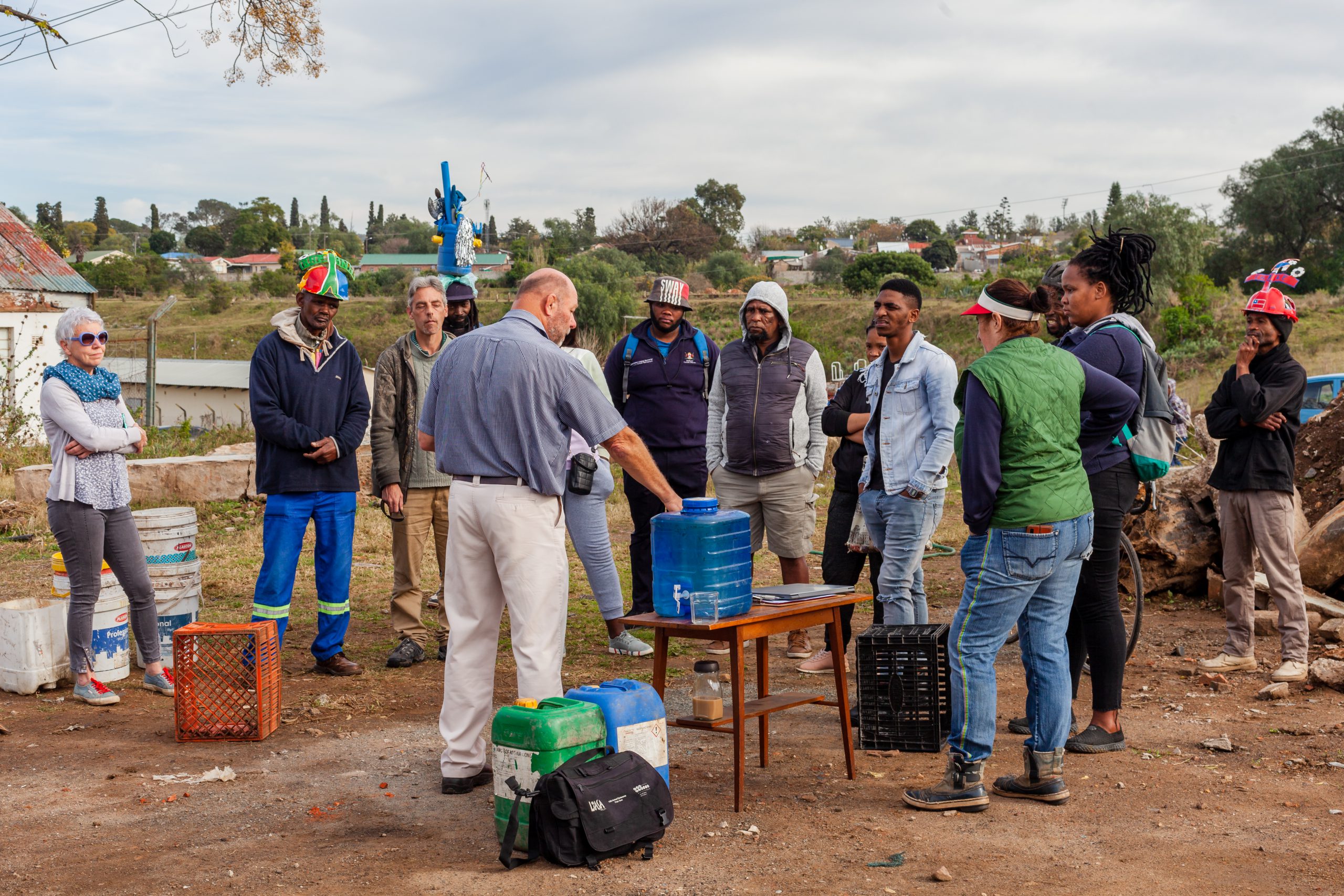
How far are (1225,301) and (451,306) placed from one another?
3980 centimetres

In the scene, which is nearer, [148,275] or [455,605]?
[455,605]

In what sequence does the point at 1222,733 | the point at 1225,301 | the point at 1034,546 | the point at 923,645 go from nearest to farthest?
the point at 1034,546 < the point at 923,645 < the point at 1222,733 < the point at 1225,301

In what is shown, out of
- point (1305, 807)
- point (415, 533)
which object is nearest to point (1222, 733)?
point (1305, 807)

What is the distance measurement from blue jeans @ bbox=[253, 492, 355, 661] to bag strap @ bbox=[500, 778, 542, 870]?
2.48 metres

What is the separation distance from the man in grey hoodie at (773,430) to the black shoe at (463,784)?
2.50 metres

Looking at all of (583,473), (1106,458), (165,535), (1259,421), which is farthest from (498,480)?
(1259,421)

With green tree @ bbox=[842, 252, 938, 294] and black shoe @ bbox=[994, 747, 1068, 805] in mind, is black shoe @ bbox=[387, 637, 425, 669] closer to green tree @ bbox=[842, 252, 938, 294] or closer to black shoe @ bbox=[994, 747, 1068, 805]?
black shoe @ bbox=[994, 747, 1068, 805]

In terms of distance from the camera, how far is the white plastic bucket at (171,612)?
6406 mm

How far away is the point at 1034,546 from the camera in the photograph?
412 centimetres

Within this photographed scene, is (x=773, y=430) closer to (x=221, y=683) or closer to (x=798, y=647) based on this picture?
(x=798, y=647)

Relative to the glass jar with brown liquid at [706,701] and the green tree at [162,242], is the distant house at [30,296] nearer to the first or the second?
the glass jar with brown liquid at [706,701]

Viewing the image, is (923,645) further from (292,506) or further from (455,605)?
(292,506)

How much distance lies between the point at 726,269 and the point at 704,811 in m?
66.2

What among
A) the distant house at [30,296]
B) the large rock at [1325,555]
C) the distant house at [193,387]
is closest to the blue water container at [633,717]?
the large rock at [1325,555]
